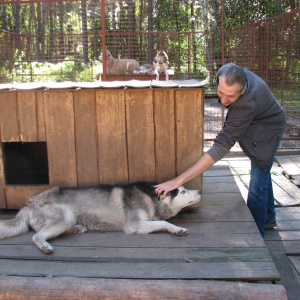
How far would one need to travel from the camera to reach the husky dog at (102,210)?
11.5 feet

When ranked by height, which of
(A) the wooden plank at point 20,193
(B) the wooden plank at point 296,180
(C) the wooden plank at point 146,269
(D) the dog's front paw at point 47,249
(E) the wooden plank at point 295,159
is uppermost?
(A) the wooden plank at point 20,193

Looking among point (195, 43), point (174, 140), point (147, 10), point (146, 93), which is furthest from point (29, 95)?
point (147, 10)

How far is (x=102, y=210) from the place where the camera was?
3.69m

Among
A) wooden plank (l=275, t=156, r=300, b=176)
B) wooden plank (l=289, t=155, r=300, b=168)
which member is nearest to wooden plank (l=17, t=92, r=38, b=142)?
wooden plank (l=275, t=156, r=300, b=176)

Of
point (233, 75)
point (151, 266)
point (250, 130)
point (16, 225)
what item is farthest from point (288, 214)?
point (16, 225)

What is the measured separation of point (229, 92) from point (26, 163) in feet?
9.37

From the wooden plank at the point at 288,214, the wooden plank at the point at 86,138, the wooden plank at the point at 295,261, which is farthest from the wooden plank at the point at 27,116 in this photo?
the wooden plank at the point at 288,214

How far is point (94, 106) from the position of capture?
3.89 m

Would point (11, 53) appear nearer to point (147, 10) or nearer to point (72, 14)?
point (72, 14)

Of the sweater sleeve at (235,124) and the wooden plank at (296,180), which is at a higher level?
the sweater sleeve at (235,124)

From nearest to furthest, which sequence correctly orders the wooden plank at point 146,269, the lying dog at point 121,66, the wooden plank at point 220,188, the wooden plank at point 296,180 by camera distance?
1. the wooden plank at point 146,269
2. the wooden plank at point 220,188
3. the wooden plank at point 296,180
4. the lying dog at point 121,66

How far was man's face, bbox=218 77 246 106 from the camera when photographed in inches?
135

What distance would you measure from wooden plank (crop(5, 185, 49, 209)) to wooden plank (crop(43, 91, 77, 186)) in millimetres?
170

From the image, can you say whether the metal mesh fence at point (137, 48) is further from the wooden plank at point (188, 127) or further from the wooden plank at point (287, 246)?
the wooden plank at point (287, 246)
